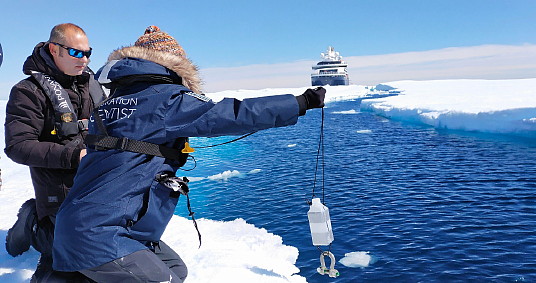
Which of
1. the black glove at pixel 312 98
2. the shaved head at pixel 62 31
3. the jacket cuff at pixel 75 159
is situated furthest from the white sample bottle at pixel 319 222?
the shaved head at pixel 62 31

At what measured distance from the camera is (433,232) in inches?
313

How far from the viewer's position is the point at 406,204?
988 cm

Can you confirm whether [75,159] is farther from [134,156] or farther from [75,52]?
[134,156]

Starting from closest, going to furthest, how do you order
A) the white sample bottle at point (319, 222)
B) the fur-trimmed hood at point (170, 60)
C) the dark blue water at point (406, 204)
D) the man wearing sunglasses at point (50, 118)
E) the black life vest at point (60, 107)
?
the fur-trimmed hood at point (170, 60) → the man wearing sunglasses at point (50, 118) → the black life vest at point (60, 107) → the white sample bottle at point (319, 222) → the dark blue water at point (406, 204)

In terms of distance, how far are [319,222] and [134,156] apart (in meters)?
2.24

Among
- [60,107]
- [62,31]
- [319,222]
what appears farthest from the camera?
[319,222]

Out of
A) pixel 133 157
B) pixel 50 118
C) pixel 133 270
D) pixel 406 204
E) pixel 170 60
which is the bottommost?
pixel 406 204

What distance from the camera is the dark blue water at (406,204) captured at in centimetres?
664

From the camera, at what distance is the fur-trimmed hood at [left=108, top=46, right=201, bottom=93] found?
1.98 m

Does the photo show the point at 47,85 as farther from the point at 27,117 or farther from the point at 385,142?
the point at 385,142

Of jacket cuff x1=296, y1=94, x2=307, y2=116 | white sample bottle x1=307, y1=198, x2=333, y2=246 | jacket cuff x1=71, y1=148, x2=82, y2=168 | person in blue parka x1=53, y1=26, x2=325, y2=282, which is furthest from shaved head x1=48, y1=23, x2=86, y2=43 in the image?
white sample bottle x1=307, y1=198, x2=333, y2=246

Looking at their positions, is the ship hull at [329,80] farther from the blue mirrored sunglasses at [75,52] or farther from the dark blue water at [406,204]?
the blue mirrored sunglasses at [75,52]

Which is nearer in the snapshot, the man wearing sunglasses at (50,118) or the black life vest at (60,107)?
the man wearing sunglasses at (50,118)

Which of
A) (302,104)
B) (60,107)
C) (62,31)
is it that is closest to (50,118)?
(60,107)
